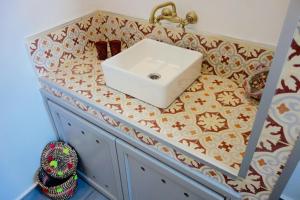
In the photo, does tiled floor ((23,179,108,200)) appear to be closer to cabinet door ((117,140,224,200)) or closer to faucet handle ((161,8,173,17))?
cabinet door ((117,140,224,200))

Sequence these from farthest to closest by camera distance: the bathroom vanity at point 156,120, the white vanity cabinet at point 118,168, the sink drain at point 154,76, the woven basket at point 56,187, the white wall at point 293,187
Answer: the woven basket at point 56,187 < the white wall at point 293,187 < the sink drain at point 154,76 < the white vanity cabinet at point 118,168 < the bathroom vanity at point 156,120

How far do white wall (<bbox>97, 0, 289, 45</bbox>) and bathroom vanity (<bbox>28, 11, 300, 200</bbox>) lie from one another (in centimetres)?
4

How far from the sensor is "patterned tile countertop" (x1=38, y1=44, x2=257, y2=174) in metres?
0.86

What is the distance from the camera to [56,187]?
1.43m

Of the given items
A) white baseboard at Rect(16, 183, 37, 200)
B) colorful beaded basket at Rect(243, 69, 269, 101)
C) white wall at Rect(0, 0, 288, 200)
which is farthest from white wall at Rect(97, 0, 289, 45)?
white baseboard at Rect(16, 183, 37, 200)

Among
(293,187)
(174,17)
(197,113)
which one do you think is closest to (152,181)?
(197,113)

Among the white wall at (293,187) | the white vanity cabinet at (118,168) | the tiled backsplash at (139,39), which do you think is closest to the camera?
the white vanity cabinet at (118,168)

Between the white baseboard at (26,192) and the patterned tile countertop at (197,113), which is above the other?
the patterned tile countertop at (197,113)

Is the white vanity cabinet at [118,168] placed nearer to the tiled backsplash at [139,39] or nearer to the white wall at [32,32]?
the white wall at [32,32]

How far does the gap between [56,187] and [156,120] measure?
88 centimetres

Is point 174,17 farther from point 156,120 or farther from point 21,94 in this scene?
point 21,94

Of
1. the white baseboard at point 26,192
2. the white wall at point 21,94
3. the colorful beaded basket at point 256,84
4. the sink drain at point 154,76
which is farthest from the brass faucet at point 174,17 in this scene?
the white baseboard at point 26,192

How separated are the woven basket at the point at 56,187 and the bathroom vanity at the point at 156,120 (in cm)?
11

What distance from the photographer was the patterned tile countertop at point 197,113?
856 mm
